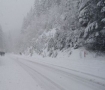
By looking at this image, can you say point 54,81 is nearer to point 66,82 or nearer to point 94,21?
point 66,82

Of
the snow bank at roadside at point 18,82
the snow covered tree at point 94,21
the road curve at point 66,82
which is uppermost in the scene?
the snow covered tree at point 94,21

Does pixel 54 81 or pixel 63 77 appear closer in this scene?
pixel 54 81

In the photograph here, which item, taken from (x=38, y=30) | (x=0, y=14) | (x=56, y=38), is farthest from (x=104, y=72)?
(x=38, y=30)

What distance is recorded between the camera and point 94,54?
39.6 feet

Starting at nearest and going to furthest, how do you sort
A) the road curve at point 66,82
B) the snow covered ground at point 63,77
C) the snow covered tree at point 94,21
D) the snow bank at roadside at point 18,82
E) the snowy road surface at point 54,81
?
the road curve at point 66,82 → the snowy road surface at point 54,81 → the snow covered ground at point 63,77 → the snow bank at roadside at point 18,82 → the snow covered tree at point 94,21

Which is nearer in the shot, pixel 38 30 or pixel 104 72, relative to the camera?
pixel 104 72

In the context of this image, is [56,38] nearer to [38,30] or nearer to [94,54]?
Answer: [94,54]

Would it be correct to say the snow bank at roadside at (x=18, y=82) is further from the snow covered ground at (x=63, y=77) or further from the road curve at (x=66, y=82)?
the road curve at (x=66, y=82)

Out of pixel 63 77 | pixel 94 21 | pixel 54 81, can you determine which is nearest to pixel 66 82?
pixel 54 81

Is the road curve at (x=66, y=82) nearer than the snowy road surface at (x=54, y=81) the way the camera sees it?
Yes

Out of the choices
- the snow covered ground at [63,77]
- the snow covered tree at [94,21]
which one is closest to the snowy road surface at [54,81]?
the snow covered ground at [63,77]

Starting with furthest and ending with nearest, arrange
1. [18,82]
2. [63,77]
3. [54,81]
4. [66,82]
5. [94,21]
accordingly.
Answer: [94,21] < [63,77] < [18,82] < [54,81] < [66,82]

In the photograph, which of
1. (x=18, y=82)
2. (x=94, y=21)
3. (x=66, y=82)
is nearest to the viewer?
(x=66, y=82)

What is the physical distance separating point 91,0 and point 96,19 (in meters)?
2.41
